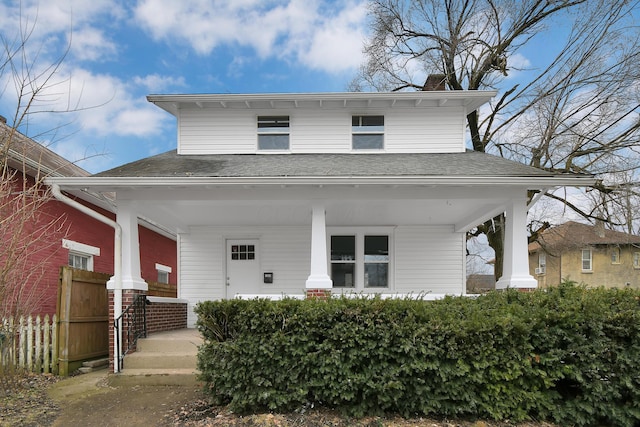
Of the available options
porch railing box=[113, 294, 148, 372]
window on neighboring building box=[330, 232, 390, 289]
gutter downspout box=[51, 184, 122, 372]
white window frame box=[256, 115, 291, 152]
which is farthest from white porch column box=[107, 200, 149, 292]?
window on neighboring building box=[330, 232, 390, 289]

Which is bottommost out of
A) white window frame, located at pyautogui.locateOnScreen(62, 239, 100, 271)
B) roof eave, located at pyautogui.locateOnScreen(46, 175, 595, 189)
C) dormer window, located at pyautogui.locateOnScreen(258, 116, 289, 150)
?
white window frame, located at pyautogui.locateOnScreen(62, 239, 100, 271)

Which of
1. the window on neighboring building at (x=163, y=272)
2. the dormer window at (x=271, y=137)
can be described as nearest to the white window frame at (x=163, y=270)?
the window on neighboring building at (x=163, y=272)

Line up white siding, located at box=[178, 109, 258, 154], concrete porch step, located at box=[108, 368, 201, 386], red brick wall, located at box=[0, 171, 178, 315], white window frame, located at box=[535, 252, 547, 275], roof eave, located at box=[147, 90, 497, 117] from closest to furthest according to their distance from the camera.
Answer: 1. concrete porch step, located at box=[108, 368, 201, 386]
2. red brick wall, located at box=[0, 171, 178, 315]
3. roof eave, located at box=[147, 90, 497, 117]
4. white siding, located at box=[178, 109, 258, 154]
5. white window frame, located at box=[535, 252, 547, 275]

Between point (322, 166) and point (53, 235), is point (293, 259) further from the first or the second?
point (53, 235)

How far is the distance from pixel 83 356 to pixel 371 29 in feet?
59.4

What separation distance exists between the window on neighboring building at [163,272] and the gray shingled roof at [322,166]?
259 inches

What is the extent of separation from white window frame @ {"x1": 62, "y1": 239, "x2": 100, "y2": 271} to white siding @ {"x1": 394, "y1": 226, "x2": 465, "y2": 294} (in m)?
8.01

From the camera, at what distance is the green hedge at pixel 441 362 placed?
4750 mm

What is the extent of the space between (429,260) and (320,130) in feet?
14.3

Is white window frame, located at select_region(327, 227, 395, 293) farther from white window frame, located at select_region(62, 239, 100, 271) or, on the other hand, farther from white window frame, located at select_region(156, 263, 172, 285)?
white window frame, located at select_region(156, 263, 172, 285)

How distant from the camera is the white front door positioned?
10.4 metres

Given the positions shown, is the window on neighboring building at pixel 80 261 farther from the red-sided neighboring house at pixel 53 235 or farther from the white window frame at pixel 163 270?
the white window frame at pixel 163 270

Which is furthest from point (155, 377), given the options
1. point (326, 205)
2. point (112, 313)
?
point (326, 205)

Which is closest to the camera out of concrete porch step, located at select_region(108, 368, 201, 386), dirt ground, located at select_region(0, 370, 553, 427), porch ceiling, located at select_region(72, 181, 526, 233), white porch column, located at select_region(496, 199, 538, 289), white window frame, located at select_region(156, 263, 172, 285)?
dirt ground, located at select_region(0, 370, 553, 427)
